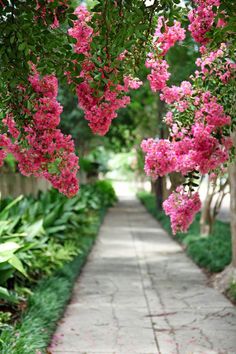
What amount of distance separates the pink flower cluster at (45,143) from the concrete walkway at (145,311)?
2417 millimetres

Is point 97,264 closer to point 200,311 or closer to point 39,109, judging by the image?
point 200,311

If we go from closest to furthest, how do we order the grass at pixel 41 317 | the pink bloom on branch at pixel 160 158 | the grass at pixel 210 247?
the pink bloom on branch at pixel 160 158 → the grass at pixel 41 317 → the grass at pixel 210 247

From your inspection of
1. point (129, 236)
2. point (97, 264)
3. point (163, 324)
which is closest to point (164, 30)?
point (163, 324)

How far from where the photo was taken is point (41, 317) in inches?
241

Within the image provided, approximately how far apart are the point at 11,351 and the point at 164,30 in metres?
2.82

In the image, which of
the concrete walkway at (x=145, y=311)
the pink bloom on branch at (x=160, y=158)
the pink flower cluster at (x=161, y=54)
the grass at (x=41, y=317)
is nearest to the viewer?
the pink flower cluster at (x=161, y=54)

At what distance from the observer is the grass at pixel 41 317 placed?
16.3 ft

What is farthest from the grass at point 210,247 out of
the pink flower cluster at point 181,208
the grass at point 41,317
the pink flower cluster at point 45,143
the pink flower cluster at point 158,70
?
the pink flower cluster at point 45,143

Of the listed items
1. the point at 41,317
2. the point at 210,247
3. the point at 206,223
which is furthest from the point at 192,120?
the point at 206,223

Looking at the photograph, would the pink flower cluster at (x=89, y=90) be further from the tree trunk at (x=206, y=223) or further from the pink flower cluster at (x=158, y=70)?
the tree trunk at (x=206, y=223)

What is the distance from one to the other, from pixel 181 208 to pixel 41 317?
2.47m

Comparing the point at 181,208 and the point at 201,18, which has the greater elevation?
the point at 201,18

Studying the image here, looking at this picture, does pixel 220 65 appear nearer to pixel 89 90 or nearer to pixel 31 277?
pixel 89 90

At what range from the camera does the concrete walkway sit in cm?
592
